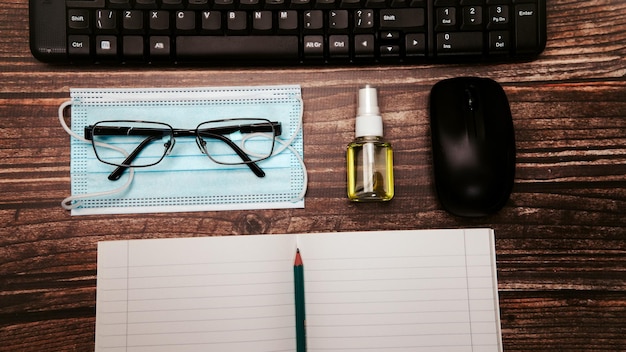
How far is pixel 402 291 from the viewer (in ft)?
2.19

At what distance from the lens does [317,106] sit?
700mm

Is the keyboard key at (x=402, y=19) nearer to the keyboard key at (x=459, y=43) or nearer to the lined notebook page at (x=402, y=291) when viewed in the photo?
the keyboard key at (x=459, y=43)

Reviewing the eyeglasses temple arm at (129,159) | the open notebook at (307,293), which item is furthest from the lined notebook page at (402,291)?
the eyeglasses temple arm at (129,159)

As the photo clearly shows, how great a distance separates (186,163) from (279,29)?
8.1 inches

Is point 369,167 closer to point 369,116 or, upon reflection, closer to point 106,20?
point 369,116

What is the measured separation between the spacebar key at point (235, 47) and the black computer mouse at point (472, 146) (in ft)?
0.64

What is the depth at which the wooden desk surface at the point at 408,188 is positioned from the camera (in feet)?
2.20

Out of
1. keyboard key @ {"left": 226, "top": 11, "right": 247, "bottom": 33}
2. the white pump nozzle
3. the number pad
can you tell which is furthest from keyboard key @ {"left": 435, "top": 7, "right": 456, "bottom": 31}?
keyboard key @ {"left": 226, "top": 11, "right": 247, "bottom": 33}

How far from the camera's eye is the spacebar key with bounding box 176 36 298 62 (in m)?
0.66

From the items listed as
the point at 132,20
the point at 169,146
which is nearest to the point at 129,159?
the point at 169,146

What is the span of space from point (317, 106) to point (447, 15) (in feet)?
0.64

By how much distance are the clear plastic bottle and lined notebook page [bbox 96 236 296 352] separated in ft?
0.36

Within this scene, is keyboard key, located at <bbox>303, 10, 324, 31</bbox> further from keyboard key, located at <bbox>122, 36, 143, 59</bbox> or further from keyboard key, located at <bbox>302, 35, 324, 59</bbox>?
keyboard key, located at <bbox>122, 36, 143, 59</bbox>

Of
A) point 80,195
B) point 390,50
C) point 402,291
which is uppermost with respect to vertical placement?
point 390,50
